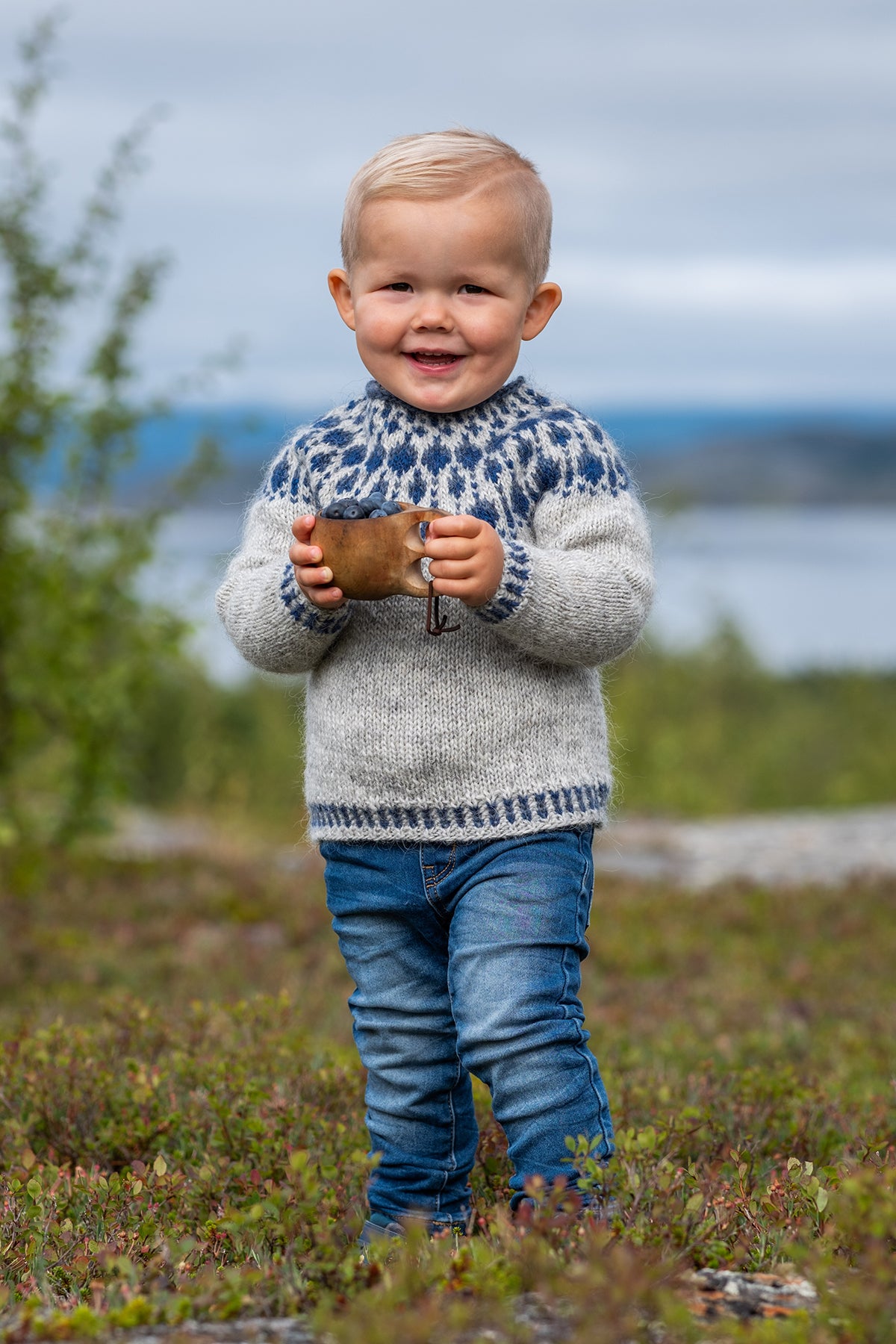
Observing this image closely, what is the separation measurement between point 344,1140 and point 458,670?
1.26m

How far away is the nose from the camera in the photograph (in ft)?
10.2

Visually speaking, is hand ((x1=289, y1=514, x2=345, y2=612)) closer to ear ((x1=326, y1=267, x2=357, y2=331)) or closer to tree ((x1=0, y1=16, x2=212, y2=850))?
ear ((x1=326, y1=267, x2=357, y2=331))

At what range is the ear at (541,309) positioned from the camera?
10.9ft

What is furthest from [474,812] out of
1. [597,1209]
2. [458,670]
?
[597,1209]

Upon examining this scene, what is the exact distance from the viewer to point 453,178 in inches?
121

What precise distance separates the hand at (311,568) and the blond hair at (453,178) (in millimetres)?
630

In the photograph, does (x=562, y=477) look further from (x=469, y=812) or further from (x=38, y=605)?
(x=38, y=605)

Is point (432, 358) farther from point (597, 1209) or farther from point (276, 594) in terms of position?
point (597, 1209)

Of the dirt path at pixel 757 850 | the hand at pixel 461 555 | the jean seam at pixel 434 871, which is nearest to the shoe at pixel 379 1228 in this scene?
the jean seam at pixel 434 871

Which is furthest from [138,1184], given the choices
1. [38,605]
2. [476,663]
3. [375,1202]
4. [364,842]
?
[38,605]

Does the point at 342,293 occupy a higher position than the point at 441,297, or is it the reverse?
the point at 342,293

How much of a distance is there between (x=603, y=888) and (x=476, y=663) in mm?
6258

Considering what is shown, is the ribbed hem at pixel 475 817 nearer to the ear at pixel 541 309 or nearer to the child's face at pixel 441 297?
the child's face at pixel 441 297

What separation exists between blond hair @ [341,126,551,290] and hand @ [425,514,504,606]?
671 millimetres
